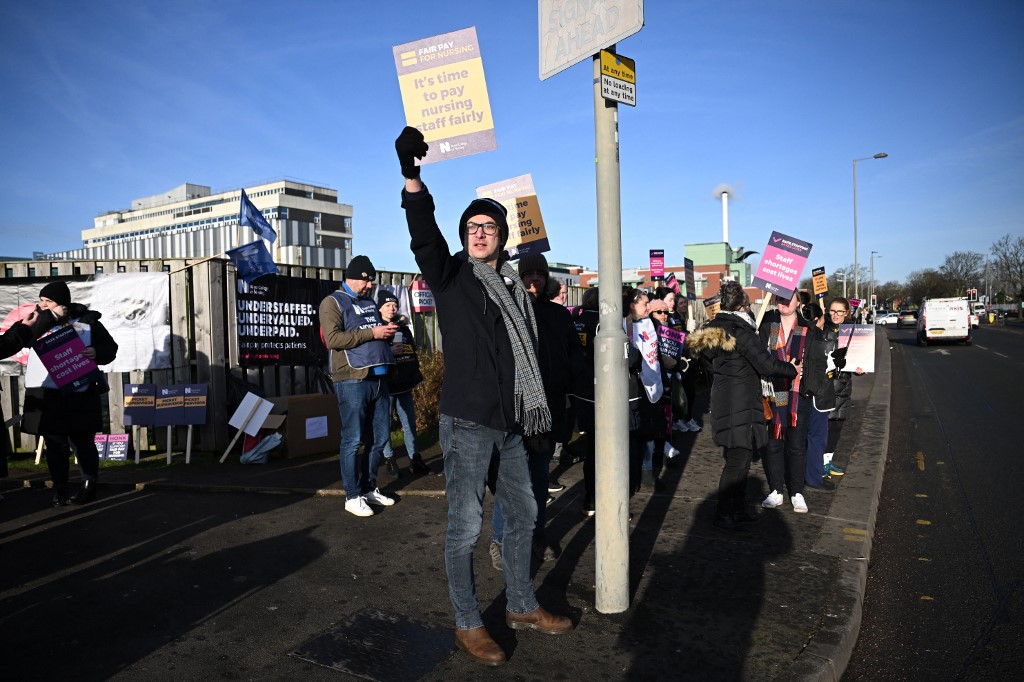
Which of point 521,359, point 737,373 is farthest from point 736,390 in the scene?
point 521,359

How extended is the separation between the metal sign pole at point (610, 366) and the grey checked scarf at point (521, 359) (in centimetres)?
35

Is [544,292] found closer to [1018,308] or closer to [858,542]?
[858,542]

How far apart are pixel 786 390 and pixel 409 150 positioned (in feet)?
13.5

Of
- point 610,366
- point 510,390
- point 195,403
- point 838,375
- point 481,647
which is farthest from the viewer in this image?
point 195,403

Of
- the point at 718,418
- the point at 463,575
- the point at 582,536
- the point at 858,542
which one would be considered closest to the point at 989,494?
the point at 858,542

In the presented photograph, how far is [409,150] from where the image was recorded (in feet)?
9.29

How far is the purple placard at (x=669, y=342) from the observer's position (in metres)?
6.72

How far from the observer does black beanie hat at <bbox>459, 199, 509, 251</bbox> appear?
3.22 m

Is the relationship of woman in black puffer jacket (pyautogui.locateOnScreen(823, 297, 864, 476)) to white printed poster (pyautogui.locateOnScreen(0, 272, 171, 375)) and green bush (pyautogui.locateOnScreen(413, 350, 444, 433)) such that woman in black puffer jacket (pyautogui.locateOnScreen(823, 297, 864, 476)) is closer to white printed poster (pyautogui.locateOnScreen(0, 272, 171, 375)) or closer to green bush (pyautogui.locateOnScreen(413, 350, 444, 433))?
green bush (pyautogui.locateOnScreen(413, 350, 444, 433))

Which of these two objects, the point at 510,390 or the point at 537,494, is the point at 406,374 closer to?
the point at 537,494

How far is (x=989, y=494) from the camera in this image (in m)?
6.30

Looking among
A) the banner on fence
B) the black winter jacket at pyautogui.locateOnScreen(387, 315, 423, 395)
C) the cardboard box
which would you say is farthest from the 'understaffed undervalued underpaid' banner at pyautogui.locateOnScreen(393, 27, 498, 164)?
the banner on fence

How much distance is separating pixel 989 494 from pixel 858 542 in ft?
9.26

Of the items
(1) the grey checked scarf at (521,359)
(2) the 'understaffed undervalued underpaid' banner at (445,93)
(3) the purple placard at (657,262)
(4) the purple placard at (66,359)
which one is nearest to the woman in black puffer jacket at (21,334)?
(4) the purple placard at (66,359)
